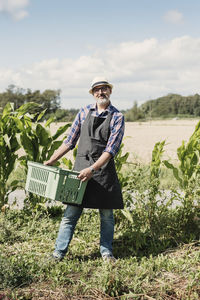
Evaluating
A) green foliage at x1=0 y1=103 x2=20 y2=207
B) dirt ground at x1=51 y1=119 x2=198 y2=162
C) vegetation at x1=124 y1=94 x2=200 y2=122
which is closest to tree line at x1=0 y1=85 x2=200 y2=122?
vegetation at x1=124 y1=94 x2=200 y2=122

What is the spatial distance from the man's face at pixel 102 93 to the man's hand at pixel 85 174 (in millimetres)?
683

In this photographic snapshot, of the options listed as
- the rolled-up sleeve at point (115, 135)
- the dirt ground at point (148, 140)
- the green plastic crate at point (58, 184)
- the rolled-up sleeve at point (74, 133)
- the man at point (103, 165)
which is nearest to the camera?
the green plastic crate at point (58, 184)

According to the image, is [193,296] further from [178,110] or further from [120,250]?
[178,110]

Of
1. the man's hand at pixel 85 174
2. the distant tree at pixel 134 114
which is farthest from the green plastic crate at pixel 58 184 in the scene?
the distant tree at pixel 134 114

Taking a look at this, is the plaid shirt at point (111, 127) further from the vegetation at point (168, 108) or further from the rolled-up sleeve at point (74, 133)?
the vegetation at point (168, 108)

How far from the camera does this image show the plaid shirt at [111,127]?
3279mm

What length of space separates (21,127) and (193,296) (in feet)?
9.16

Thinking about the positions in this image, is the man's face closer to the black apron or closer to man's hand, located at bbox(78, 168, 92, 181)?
the black apron

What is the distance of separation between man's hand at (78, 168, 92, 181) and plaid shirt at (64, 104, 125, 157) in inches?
10.4

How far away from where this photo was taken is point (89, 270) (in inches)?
126

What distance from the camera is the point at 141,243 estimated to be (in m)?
3.96

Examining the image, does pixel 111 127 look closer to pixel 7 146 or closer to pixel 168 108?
pixel 7 146

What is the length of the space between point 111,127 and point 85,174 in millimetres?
535

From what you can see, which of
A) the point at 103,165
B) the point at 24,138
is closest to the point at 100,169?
the point at 103,165
